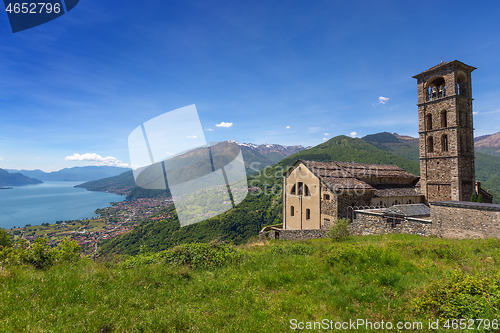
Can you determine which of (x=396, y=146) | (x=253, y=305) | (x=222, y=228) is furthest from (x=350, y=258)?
(x=396, y=146)

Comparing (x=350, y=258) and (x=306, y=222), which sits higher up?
(x=350, y=258)

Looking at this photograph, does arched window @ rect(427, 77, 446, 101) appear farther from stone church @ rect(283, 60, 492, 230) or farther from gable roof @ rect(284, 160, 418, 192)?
gable roof @ rect(284, 160, 418, 192)

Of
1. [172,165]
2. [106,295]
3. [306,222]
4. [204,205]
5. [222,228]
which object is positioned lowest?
[222,228]

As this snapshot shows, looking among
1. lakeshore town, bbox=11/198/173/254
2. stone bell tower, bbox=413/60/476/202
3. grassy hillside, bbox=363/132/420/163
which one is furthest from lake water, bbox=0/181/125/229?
grassy hillside, bbox=363/132/420/163

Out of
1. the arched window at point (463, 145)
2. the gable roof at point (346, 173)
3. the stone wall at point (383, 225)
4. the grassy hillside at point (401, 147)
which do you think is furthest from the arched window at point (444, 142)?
the grassy hillside at point (401, 147)

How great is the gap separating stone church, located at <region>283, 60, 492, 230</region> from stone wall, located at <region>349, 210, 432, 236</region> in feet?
10.6

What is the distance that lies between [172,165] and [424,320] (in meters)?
8.55

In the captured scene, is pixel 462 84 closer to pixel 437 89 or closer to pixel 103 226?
pixel 437 89

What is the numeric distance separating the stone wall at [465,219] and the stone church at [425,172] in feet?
23.2

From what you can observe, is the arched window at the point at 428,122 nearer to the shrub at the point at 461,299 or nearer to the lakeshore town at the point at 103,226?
the shrub at the point at 461,299

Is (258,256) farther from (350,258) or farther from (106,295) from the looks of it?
(106,295)

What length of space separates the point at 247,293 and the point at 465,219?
47.6 ft

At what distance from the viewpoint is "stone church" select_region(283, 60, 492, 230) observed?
69.4 feet

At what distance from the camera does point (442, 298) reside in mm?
4113
